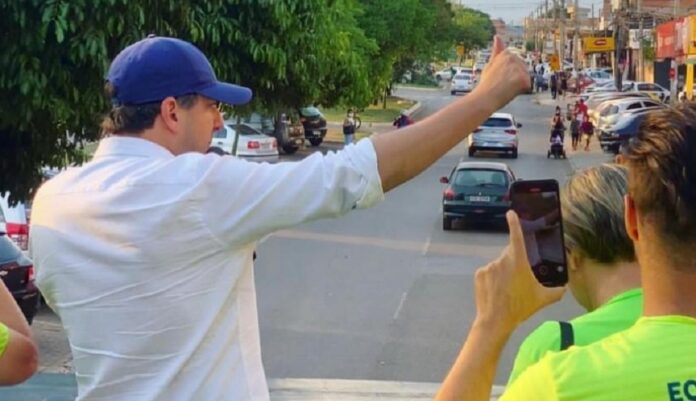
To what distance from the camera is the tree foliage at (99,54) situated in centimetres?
720

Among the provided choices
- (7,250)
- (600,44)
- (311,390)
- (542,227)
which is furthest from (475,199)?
(600,44)

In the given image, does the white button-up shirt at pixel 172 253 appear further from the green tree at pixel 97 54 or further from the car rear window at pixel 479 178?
the car rear window at pixel 479 178

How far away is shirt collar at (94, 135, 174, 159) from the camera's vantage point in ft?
10.1

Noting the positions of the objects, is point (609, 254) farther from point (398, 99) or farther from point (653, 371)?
point (398, 99)

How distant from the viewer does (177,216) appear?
2.94 meters

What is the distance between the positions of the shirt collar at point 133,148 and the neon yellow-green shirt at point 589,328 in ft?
3.20

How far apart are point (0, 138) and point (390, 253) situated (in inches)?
562

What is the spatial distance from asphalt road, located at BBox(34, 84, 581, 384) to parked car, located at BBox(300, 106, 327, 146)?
52.6 ft

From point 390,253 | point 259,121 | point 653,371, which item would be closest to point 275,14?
point 653,371

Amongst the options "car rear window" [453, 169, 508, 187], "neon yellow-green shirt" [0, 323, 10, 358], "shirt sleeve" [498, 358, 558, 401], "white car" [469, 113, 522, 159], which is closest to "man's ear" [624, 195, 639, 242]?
"shirt sleeve" [498, 358, 558, 401]

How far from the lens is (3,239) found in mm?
14031

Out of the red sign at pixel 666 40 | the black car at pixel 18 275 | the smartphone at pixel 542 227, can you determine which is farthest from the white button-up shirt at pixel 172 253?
the red sign at pixel 666 40

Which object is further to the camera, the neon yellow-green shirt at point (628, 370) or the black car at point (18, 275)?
the black car at point (18, 275)

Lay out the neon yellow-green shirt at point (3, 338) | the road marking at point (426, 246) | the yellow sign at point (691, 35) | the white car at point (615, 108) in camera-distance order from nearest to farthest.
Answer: the neon yellow-green shirt at point (3, 338), the road marking at point (426, 246), the white car at point (615, 108), the yellow sign at point (691, 35)
